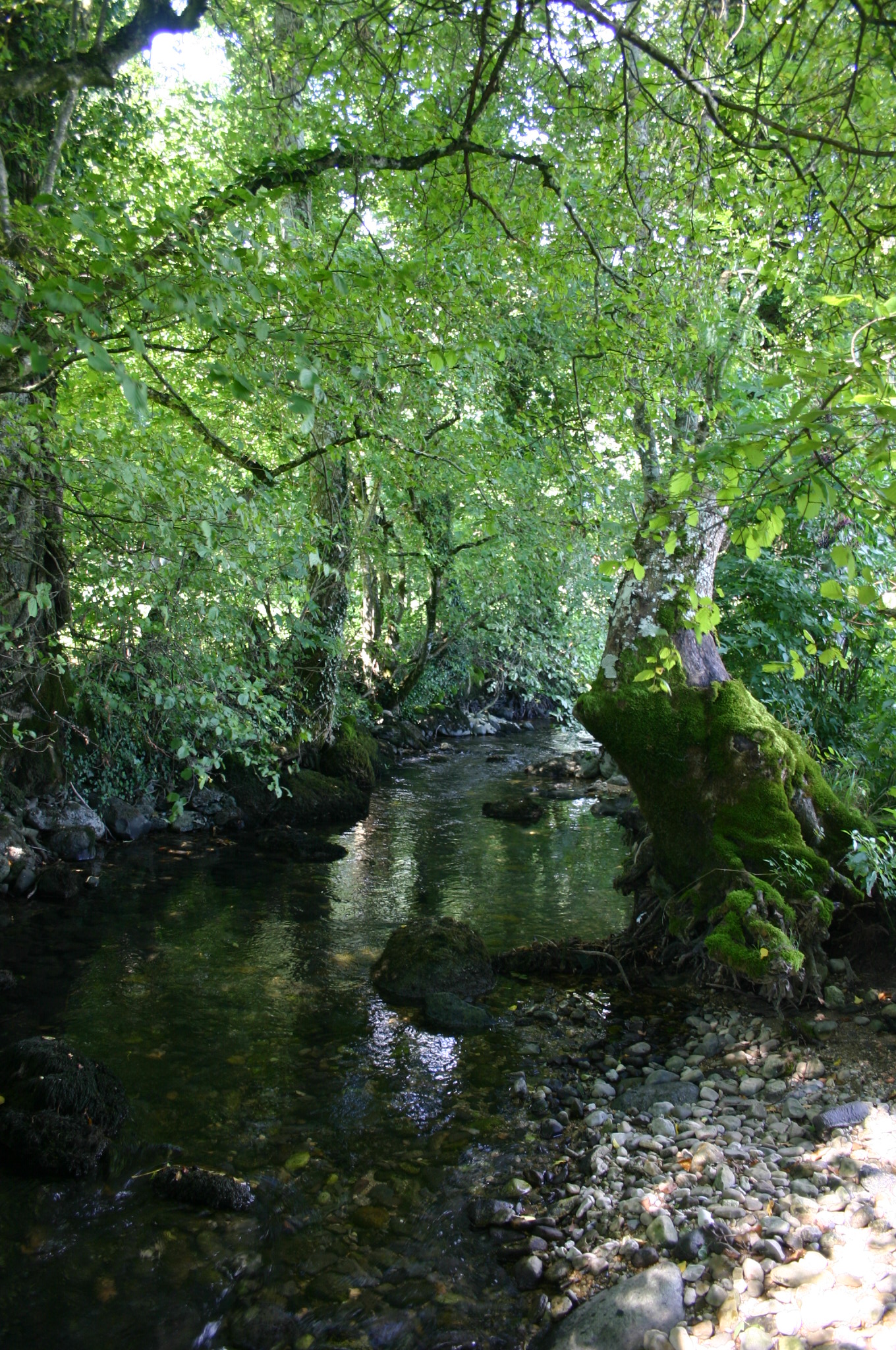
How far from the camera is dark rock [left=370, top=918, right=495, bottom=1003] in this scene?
7234 mm

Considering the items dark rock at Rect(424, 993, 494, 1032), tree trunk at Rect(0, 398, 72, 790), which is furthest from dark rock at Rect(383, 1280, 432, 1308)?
tree trunk at Rect(0, 398, 72, 790)

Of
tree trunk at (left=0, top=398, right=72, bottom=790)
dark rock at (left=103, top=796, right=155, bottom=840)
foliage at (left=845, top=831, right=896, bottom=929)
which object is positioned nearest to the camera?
foliage at (left=845, top=831, right=896, bottom=929)

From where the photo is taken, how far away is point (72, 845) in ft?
35.8

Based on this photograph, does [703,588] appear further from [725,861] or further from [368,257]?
[368,257]

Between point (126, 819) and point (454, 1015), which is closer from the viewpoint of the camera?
point (454, 1015)

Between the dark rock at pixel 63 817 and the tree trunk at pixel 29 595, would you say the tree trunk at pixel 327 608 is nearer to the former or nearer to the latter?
the dark rock at pixel 63 817

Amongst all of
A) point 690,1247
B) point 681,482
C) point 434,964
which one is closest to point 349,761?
point 434,964

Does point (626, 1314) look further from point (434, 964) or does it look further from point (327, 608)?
point (327, 608)

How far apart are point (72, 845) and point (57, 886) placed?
4.36 ft

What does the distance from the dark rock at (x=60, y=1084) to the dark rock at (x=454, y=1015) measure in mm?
2511

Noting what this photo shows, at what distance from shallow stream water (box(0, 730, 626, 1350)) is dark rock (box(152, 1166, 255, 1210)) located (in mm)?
65

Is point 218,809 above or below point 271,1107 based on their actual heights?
above

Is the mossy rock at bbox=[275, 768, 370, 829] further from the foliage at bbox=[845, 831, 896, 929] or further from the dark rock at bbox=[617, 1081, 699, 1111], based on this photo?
the foliage at bbox=[845, 831, 896, 929]

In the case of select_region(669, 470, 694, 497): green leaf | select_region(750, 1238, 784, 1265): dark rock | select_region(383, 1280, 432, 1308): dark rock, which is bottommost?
select_region(383, 1280, 432, 1308): dark rock
